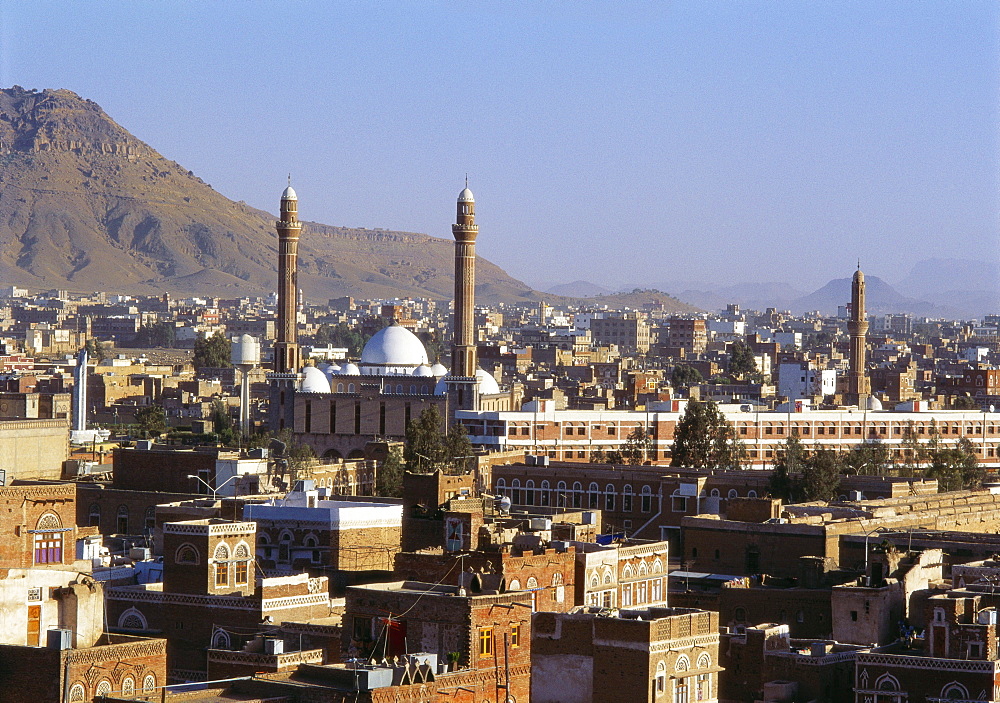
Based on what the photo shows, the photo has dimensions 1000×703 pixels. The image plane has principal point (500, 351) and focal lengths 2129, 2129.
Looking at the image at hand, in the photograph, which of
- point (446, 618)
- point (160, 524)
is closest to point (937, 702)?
point (446, 618)

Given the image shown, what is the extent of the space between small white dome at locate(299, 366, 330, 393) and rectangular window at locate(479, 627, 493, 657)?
52808 mm

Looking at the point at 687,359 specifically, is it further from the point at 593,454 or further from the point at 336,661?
the point at 336,661

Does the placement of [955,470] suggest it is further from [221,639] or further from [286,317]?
[221,639]

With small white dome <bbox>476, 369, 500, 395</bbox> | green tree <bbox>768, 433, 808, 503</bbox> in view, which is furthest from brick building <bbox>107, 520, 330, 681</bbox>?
small white dome <bbox>476, 369, 500, 395</bbox>

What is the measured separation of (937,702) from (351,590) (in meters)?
7.61

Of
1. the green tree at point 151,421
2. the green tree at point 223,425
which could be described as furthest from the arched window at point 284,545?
the green tree at point 151,421

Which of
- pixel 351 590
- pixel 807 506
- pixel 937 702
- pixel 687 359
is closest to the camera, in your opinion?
pixel 351 590

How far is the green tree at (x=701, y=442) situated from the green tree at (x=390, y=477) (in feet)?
34.3

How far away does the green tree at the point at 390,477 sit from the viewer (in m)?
54.1

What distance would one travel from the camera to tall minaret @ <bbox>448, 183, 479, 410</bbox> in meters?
74.2

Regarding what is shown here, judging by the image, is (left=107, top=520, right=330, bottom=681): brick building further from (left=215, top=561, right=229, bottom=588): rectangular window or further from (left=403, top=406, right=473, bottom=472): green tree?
(left=403, top=406, right=473, bottom=472): green tree

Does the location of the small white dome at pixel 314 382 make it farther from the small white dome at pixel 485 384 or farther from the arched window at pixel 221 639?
the arched window at pixel 221 639

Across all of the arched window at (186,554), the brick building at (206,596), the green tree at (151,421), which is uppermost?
the green tree at (151,421)

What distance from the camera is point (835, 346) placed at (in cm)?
19150
